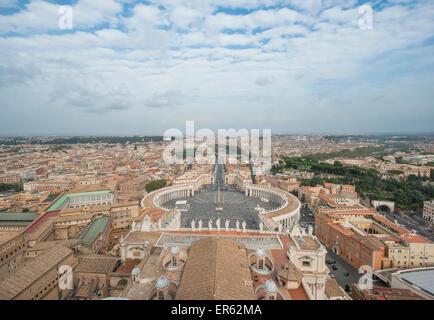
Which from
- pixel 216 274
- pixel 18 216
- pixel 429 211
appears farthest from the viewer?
pixel 429 211

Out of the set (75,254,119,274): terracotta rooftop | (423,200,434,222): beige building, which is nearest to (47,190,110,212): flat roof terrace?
(75,254,119,274): terracotta rooftop

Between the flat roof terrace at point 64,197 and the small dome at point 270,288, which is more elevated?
the small dome at point 270,288

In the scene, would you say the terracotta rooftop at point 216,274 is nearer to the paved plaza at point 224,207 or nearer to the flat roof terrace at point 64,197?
the paved plaza at point 224,207

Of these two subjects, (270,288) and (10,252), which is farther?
(10,252)

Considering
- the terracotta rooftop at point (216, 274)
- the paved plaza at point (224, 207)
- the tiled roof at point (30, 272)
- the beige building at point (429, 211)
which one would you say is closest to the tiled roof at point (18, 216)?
the tiled roof at point (30, 272)

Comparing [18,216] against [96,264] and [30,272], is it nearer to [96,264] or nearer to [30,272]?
[30,272]

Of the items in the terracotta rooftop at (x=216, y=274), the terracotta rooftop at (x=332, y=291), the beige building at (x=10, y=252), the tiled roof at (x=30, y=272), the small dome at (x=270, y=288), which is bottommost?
the terracotta rooftop at (x=332, y=291)

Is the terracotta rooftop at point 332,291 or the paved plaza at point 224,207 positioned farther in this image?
the paved plaza at point 224,207

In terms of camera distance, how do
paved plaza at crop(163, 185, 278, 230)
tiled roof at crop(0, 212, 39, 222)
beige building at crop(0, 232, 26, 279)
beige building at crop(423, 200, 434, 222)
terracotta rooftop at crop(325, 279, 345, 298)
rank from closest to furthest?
terracotta rooftop at crop(325, 279, 345, 298), beige building at crop(0, 232, 26, 279), tiled roof at crop(0, 212, 39, 222), paved plaza at crop(163, 185, 278, 230), beige building at crop(423, 200, 434, 222)

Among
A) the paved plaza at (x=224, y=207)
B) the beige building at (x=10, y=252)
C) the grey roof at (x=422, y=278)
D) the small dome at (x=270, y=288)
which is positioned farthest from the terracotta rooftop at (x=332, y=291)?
the beige building at (x=10, y=252)

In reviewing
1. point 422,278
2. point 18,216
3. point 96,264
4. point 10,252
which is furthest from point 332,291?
point 18,216

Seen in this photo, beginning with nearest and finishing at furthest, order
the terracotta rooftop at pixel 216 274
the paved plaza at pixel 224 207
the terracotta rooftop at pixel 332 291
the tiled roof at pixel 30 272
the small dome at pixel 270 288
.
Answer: the terracotta rooftop at pixel 216 274 → the small dome at pixel 270 288 → the tiled roof at pixel 30 272 → the terracotta rooftop at pixel 332 291 → the paved plaza at pixel 224 207

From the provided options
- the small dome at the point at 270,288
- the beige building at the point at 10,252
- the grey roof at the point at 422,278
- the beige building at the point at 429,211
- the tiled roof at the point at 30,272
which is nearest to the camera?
the small dome at the point at 270,288

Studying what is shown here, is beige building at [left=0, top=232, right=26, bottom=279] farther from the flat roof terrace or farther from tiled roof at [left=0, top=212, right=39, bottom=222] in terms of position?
the flat roof terrace
